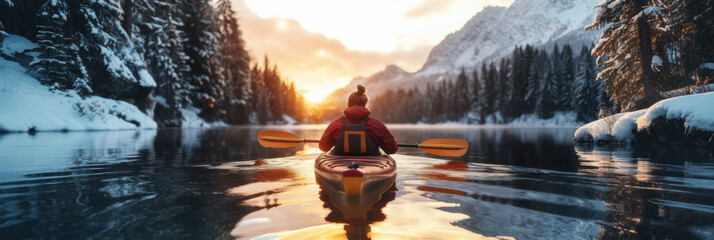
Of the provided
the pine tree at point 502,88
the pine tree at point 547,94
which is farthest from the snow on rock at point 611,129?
the pine tree at point 502,88

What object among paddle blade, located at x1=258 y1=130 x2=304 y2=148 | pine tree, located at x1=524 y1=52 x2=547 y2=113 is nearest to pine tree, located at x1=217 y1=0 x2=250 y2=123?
paddle blade, located at x1=258 y1=130 x2=304 y2=148

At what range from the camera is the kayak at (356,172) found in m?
3.85

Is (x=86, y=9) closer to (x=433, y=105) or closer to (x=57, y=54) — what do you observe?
(x=57, y=54)

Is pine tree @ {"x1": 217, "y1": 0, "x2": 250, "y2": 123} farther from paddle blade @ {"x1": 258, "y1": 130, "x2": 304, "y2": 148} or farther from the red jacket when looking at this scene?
the red jacket

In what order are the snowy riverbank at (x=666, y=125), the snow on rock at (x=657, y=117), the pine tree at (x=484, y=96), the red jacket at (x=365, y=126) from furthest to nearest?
1. the pine tree at (x=484, y=96)
2. the snowy riverbank at (x=666, y=125)
3. the snow on rock at (x=657, y=117)
4. the red jacket at (x=365, y=126)

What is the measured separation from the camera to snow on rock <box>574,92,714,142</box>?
998 cm

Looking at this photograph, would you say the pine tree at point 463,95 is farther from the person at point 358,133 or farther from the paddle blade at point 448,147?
the person at point 358,133

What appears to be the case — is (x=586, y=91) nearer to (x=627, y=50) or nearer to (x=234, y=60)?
(x=627, y=50)

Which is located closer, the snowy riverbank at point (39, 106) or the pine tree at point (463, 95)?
the snowy riverbank at point (39, 106)

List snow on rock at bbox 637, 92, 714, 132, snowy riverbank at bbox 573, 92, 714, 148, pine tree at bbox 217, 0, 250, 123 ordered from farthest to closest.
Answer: pine tree at bbox 217, 0, 250, 123 → snowy riverbank at bbox 573, 92, 714, 148 → snow on rock at bbox 637, 92, 714, 132

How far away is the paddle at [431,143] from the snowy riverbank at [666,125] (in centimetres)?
836

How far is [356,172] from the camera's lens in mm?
3816

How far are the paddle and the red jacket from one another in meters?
1.78

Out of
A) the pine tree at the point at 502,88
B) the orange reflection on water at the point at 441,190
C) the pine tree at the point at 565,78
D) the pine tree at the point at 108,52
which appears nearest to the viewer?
the orange reflection on water at the point at 441,190
